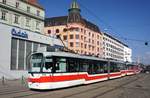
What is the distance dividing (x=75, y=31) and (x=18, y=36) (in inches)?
1790

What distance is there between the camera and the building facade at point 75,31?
269ft

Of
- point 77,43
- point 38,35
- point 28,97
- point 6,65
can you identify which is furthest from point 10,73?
point 77,43

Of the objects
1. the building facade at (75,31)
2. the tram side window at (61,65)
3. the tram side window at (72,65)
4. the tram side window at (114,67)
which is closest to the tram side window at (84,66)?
the tram side window at (72,65)

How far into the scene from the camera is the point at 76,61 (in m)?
22.1

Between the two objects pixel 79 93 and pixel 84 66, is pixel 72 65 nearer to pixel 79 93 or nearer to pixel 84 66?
pixel 84 66

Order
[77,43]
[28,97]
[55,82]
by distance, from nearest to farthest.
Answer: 1. [28,97]
2. [55,82]
3. [77,43]

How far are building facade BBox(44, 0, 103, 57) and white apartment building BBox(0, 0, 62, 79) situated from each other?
85.4 ft

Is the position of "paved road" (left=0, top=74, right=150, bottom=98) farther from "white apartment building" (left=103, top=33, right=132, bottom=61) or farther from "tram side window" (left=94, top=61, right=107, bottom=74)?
"white apartment building" (left=103, top=33, right=132, bottom=61)

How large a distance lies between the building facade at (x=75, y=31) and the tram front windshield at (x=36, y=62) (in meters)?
59.0

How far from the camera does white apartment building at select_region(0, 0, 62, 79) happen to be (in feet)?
114

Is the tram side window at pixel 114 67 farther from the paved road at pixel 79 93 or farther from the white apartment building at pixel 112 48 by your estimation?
the white apartment building at pixel 112 48

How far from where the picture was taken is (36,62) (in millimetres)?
18906

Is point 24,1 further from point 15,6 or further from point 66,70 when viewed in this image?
point 66,70

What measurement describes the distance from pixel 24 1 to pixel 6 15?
5917 millimetres
